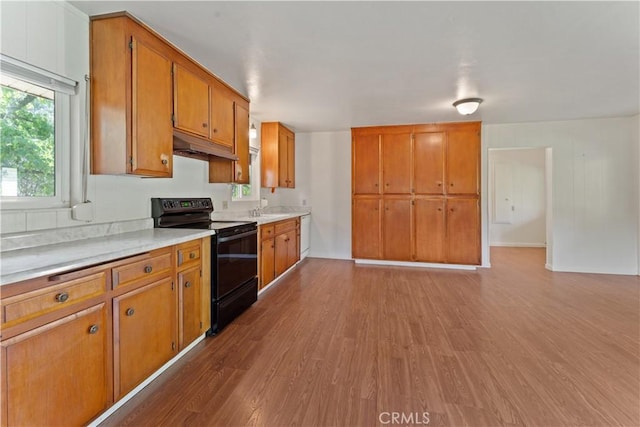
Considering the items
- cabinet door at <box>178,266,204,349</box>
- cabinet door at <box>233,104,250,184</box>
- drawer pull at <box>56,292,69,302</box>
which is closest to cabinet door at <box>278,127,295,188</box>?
cabinet door at <box>233,104,250,184</box>

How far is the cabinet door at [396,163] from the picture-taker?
15.9 ft

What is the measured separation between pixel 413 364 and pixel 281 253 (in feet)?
7.83

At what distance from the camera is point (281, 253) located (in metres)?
4.07

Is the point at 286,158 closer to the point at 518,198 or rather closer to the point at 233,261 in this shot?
the point at 233,261

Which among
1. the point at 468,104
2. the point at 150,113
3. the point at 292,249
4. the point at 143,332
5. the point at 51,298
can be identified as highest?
the point at 468,104

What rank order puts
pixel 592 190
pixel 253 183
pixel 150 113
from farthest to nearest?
pixel 253 183
pixel 592 190
pixel 150 113

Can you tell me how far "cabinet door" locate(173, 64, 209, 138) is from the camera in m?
2.36

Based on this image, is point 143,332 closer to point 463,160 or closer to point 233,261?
point 233,261

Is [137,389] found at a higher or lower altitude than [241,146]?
lower

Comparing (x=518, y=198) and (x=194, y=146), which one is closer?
(x=194, y=146)

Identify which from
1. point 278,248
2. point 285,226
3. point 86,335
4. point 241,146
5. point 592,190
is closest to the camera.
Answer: point 86,335

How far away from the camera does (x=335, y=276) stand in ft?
14.2

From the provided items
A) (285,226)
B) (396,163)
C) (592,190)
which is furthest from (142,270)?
(592,190)

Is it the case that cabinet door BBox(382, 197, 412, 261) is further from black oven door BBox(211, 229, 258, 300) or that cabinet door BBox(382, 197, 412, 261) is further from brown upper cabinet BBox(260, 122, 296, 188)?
black oven door BBox(211, 229, 258, 300)
